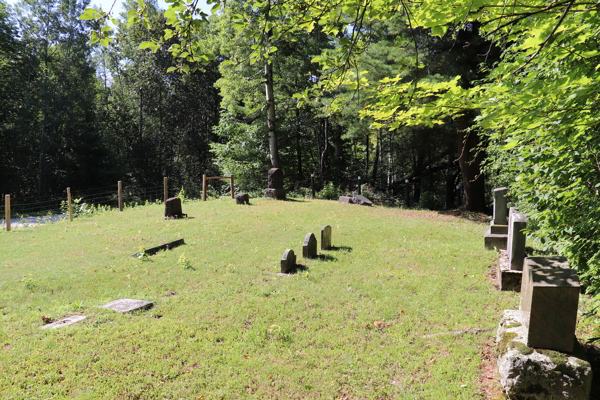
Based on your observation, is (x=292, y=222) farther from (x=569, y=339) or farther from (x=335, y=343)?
(x=569, y=339)

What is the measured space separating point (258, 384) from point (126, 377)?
148 cm

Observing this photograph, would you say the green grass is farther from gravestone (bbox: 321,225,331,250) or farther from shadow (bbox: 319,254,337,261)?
gravestone (bbox: 321,225,331,250)

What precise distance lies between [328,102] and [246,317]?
424 inches

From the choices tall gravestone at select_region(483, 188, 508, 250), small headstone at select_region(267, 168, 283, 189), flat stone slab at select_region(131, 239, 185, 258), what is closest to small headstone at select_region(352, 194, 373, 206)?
small headstone at select_region(267, 168, 283, 189)

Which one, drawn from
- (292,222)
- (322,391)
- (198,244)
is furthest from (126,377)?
(292,222)

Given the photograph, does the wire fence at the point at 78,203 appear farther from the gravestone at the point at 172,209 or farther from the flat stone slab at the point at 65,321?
the flat stone slab at the point at 65,321

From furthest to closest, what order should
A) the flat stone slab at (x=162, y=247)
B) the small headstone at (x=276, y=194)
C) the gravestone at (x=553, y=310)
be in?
the small headstone at (x=276, y=194), the flat stone slab at (x=162, y=247), the gravestone at (x=553, y=310)

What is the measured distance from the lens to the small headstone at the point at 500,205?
9727mm

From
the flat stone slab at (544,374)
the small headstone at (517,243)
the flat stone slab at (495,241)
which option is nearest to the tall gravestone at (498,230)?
the flat stone slab at (495,241)

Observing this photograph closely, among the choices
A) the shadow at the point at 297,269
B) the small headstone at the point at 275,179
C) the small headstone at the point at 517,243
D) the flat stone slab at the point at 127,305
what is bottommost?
the flat stone slab at the point at 127,305

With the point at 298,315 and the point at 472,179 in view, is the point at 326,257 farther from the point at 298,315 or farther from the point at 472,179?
the point at 472,179

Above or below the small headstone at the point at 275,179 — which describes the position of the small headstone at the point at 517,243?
below

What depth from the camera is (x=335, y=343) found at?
530 centimetres

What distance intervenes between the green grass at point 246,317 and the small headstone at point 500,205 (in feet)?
3.13
